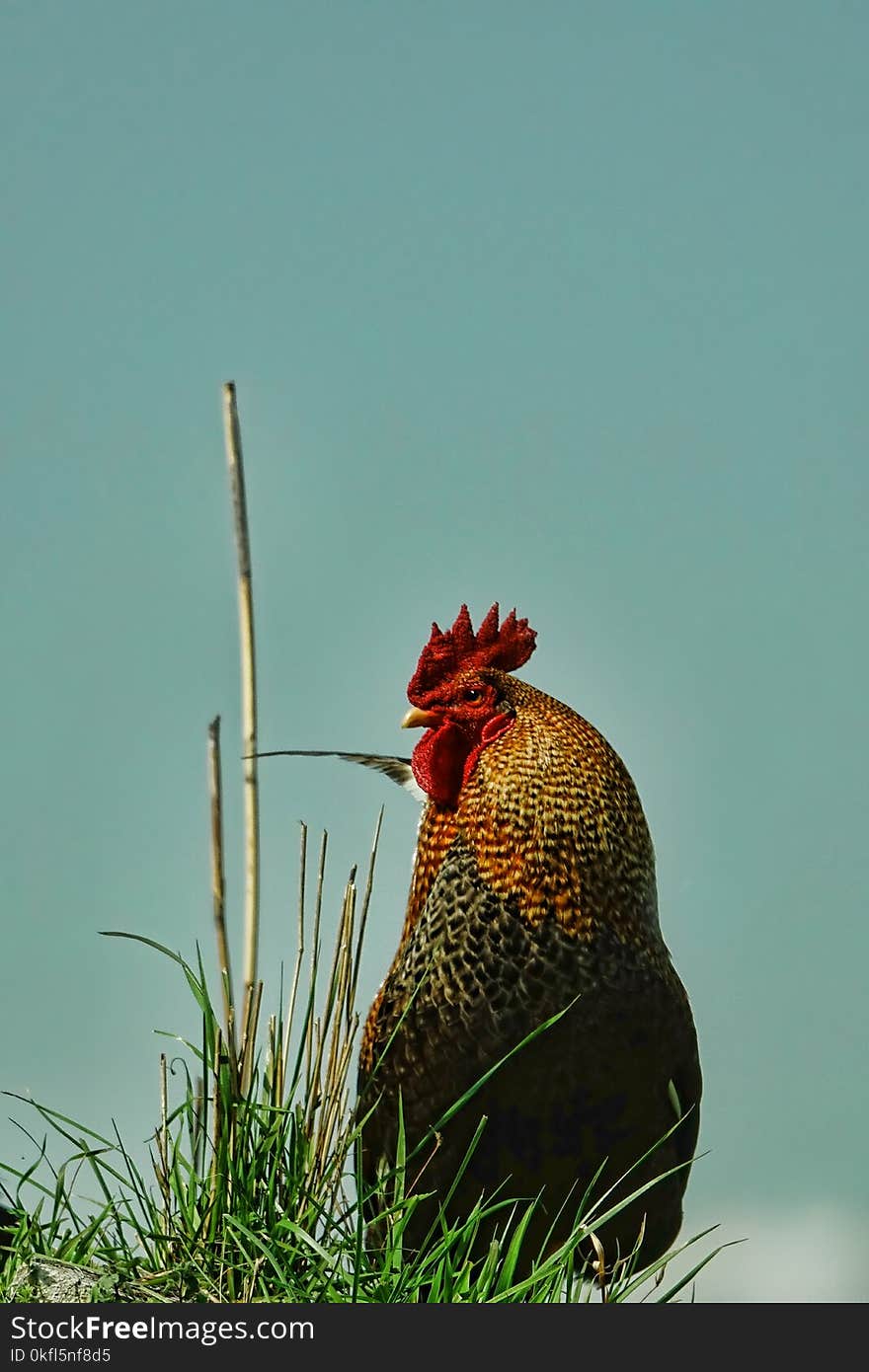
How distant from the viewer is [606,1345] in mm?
1686

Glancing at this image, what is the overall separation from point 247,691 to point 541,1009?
2.73 feet

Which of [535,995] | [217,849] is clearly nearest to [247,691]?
[217,849]

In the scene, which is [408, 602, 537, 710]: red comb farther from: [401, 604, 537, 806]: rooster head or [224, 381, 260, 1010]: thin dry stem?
[224, 381, 260, 1010]: thin dry stem

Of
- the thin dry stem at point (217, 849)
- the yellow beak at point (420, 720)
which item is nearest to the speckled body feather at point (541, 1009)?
the yellow beak at point (420, 720)

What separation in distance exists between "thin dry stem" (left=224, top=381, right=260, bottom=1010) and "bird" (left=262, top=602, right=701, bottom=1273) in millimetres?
280

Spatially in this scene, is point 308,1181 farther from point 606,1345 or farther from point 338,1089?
point 606,1345

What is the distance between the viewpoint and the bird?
80.1 inches

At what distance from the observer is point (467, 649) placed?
2438mm

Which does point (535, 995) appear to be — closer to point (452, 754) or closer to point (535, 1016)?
point (535, 1016)

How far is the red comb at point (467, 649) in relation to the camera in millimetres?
2381

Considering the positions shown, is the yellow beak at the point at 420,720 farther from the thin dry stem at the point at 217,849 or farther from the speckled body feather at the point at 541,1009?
the thin dry stem at the point at 217,849

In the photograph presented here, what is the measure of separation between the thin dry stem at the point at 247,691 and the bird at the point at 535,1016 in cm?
28

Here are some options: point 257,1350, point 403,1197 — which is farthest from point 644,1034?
point 257,1350

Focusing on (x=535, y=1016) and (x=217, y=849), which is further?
(x=217, y=849)
